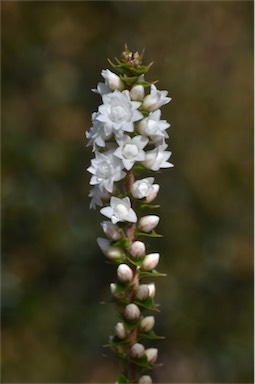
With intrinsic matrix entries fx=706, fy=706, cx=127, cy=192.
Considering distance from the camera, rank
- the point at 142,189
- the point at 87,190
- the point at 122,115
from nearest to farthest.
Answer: the point at 122,115 < the point at 142,189 < the point at 87,190

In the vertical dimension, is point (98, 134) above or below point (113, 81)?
below

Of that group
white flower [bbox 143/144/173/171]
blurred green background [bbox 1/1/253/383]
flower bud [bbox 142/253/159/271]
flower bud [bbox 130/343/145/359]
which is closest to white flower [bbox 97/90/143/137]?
white flower [bbox 143/144/173/171]

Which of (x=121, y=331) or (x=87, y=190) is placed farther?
(x=87, y=190)

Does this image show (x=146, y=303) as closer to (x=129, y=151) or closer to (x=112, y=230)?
(x=112, y=230)

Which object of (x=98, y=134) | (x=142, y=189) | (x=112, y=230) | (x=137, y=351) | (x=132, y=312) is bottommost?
(x=137, y=351)

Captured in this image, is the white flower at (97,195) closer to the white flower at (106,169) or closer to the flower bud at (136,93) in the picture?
the white flower at (106,169)

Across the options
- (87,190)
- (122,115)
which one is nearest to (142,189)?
(122,115)
